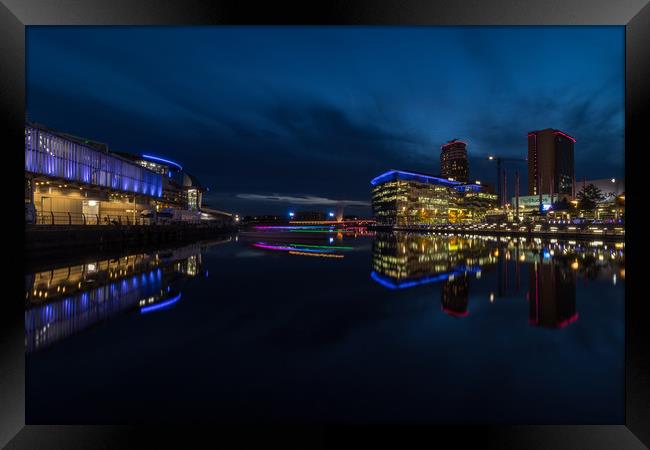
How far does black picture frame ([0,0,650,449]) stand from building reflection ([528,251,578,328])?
3787mm

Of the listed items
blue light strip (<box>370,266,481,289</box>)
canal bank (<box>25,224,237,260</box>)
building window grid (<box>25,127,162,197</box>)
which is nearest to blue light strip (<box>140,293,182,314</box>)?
blue light strip (<box>370,266,481,289</box>)

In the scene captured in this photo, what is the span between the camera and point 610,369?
480cm

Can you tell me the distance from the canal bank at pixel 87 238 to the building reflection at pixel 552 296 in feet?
62.1

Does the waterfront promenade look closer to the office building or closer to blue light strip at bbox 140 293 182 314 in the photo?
blue light strip at bbox 140 293 182 314

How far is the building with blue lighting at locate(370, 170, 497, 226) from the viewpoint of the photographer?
142375 mm

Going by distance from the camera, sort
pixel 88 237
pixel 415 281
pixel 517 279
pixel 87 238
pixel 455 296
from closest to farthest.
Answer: pixel 455 296
pixel 517 279
pixel 415 281
pixel 87 238
pixel 88 237

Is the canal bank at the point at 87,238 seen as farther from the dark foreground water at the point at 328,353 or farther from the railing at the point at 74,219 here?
the dark foreground water at the point at 328,353

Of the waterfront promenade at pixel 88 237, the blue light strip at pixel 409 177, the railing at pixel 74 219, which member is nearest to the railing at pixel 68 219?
the railing at pixel 74 219

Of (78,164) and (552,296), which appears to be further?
(78,164)

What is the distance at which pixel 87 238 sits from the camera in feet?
77.1

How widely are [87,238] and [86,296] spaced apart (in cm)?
1788

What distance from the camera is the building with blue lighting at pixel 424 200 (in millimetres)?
142375

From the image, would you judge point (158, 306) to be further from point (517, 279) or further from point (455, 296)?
point (517, 279)

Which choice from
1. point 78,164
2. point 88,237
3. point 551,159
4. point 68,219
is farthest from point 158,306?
point 551,159
